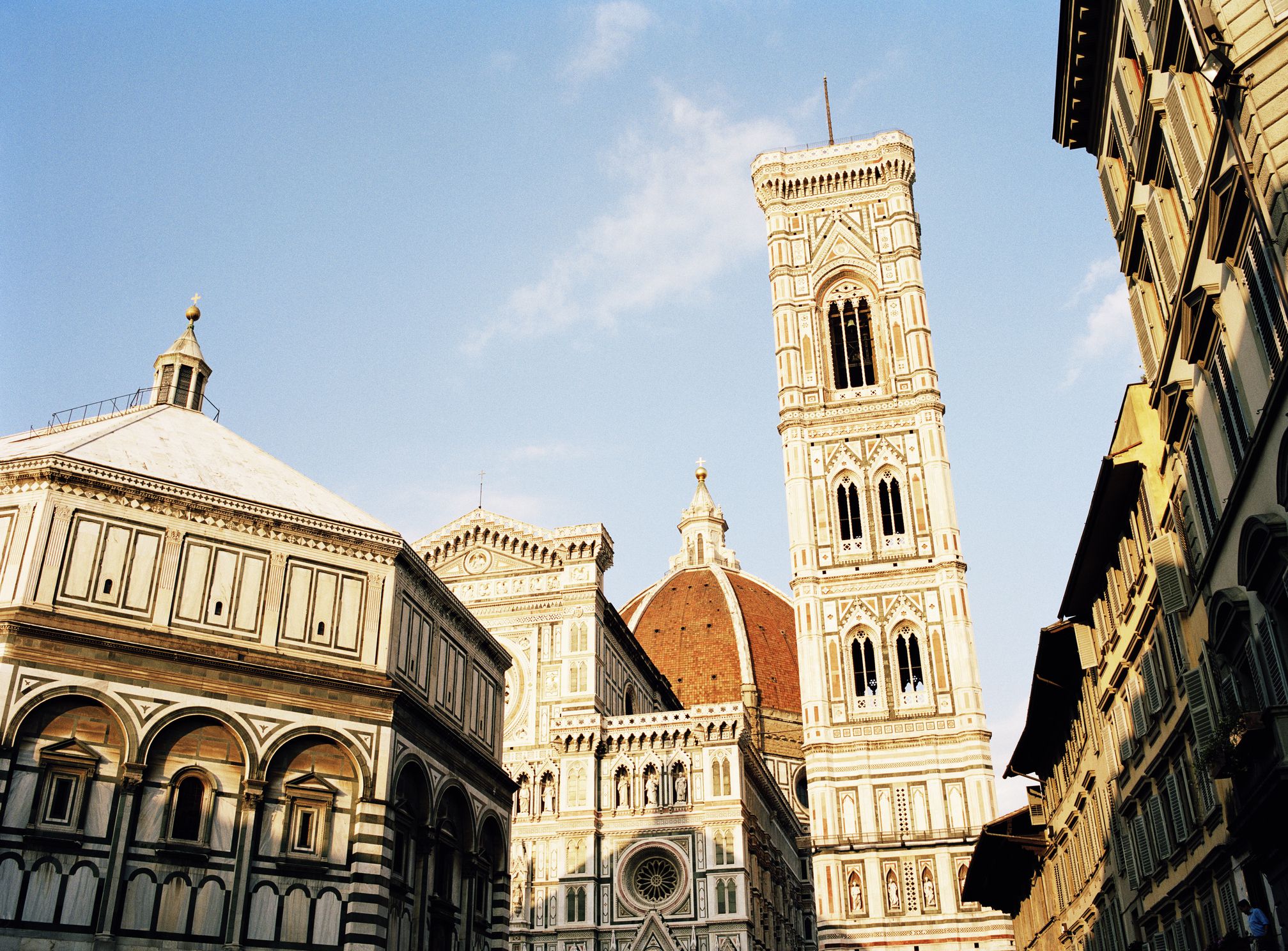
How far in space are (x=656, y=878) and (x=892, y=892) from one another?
366 inches

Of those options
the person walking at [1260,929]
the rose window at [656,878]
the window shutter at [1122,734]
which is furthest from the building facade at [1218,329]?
the rose window at [656,878]

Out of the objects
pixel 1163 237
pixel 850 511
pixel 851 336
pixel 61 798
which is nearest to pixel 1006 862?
pixel 850 511

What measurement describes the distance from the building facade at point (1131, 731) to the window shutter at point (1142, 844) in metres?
0.03

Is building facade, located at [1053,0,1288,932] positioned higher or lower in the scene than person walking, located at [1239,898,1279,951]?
higher

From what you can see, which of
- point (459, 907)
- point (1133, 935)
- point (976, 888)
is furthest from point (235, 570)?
point (976, 888)

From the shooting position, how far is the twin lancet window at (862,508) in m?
55.2

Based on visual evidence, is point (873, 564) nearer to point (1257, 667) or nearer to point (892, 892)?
point (892, 892)

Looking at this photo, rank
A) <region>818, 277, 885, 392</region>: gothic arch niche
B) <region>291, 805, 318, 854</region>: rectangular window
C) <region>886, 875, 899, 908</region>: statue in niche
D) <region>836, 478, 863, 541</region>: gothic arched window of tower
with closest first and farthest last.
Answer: <region>291, 805, 318, 854</region>: rectangular window < <region>886, 875, 899, 908</region>: statue in niche < <region>836, 478, 863, 541</region>: gothic arched window of tower < <region>818, 277, 885, 392</region>: gothic arch niche

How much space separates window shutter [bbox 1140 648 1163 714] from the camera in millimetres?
19219

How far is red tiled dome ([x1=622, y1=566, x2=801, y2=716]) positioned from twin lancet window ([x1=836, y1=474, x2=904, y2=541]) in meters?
41.5

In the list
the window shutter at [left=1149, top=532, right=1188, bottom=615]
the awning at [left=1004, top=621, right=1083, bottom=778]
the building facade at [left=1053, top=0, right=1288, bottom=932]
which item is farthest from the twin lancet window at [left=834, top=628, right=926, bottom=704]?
the window shutter at [left=1149, top=532, right=1188, bottom=615]

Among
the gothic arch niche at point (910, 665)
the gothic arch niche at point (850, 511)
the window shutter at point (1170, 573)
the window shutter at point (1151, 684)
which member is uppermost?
the gothic arch niche at point (850, 511)

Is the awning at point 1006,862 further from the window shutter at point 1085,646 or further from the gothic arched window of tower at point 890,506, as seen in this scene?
→ the gothic arched window of tower at point 890,506

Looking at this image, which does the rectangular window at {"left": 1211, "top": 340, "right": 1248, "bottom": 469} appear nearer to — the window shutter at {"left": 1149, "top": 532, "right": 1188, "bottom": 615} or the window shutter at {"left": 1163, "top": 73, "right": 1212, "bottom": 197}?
the window shutter at {"left": 1163, "top": 73, "right": 1212, "bottom": 197}
